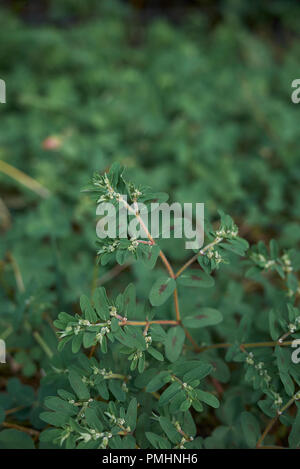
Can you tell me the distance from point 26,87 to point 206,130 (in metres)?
1.13

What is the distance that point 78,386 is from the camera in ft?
3.36

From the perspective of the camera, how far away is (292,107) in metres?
2.56

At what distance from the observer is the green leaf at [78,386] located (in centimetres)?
102

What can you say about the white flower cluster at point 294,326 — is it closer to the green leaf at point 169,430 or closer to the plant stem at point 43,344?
the green leaf at point 169,430

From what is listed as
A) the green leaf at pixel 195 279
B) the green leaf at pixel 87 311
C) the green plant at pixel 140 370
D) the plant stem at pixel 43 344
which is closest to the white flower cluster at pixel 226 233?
the green plant at pixel 140 370

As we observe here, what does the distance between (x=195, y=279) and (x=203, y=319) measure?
0.13 meters

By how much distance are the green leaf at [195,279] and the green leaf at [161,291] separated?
0.11 ft

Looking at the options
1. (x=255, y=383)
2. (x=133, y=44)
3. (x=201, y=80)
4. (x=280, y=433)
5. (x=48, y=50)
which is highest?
(x=133, y=44)

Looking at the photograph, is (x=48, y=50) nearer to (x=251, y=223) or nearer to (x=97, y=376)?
(x=251, y=223)

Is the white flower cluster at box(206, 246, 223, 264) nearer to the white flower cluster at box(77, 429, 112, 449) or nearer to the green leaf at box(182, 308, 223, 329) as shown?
the green leaf at box(182, 308, 223, 329)

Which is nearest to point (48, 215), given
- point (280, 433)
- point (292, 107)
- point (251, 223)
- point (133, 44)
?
point (251, 223)

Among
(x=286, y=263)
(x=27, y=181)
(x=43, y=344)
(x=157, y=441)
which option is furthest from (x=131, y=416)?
(x=27, y=181)

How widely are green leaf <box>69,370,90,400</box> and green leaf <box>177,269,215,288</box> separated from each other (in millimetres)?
365

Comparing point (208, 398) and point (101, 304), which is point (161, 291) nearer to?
point (101, 304)
